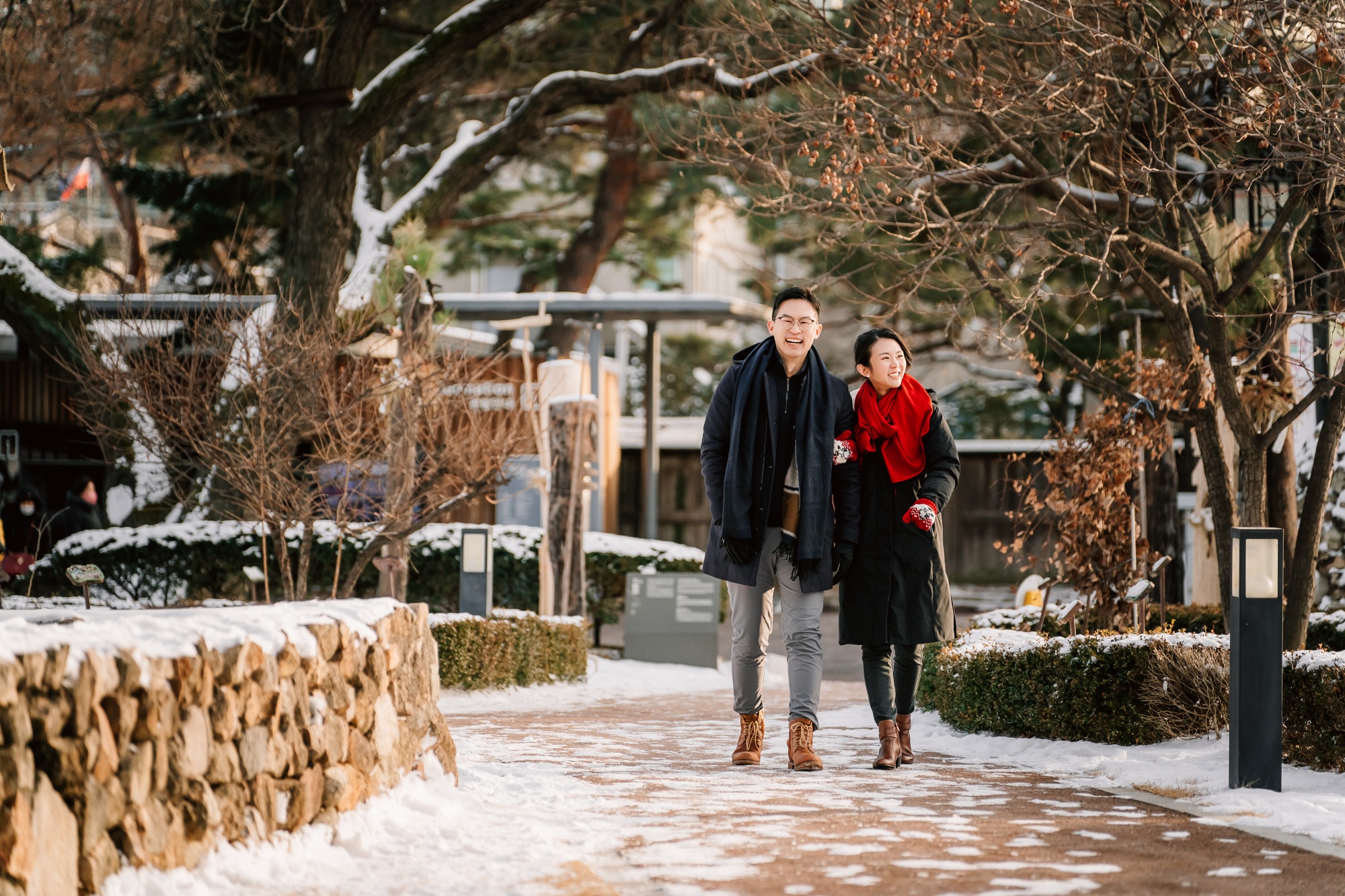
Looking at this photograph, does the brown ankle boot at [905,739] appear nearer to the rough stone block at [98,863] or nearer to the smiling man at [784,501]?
the smiling man at [784,501]

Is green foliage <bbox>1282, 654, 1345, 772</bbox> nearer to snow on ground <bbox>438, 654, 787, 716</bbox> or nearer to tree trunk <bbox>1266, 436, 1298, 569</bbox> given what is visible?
tree trunk <bbox>1266, 436, 1298, 569</bbox>

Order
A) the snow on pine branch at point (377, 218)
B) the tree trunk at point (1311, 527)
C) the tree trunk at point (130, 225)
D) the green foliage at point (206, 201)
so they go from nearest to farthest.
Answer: the tree trunk at point (1311, 527), the snow on pine branch at point (377, 218), the green foliage at point (206, 201), the tree trunk at point (130, 225)

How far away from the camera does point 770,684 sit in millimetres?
12133

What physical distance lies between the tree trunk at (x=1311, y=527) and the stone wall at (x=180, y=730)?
4.53m

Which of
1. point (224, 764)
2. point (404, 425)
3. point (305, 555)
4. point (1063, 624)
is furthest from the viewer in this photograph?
point (404, 425)

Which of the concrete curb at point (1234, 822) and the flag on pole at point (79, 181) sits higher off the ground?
the flag on pole at point (79, 181)

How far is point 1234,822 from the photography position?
4.55 m

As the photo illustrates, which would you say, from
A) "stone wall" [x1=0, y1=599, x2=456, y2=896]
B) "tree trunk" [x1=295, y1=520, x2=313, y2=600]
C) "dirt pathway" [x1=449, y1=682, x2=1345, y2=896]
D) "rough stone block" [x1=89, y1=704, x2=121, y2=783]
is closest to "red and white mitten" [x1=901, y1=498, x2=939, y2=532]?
"dirt pathway" [x1=449, y1=682, x2=1345, y2=896]

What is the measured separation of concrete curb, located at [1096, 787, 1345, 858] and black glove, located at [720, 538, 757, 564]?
60.6 inches

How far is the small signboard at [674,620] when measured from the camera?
12789 mm

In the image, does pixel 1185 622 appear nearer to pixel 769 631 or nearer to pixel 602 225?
pixel 769 631

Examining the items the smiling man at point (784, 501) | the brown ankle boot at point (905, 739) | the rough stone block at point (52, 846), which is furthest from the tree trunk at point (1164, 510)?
the rough stone block at point (52, 846)

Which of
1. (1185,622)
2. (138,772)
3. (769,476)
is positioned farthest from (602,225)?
(138,772)

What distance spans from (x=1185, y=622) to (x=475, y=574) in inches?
190
